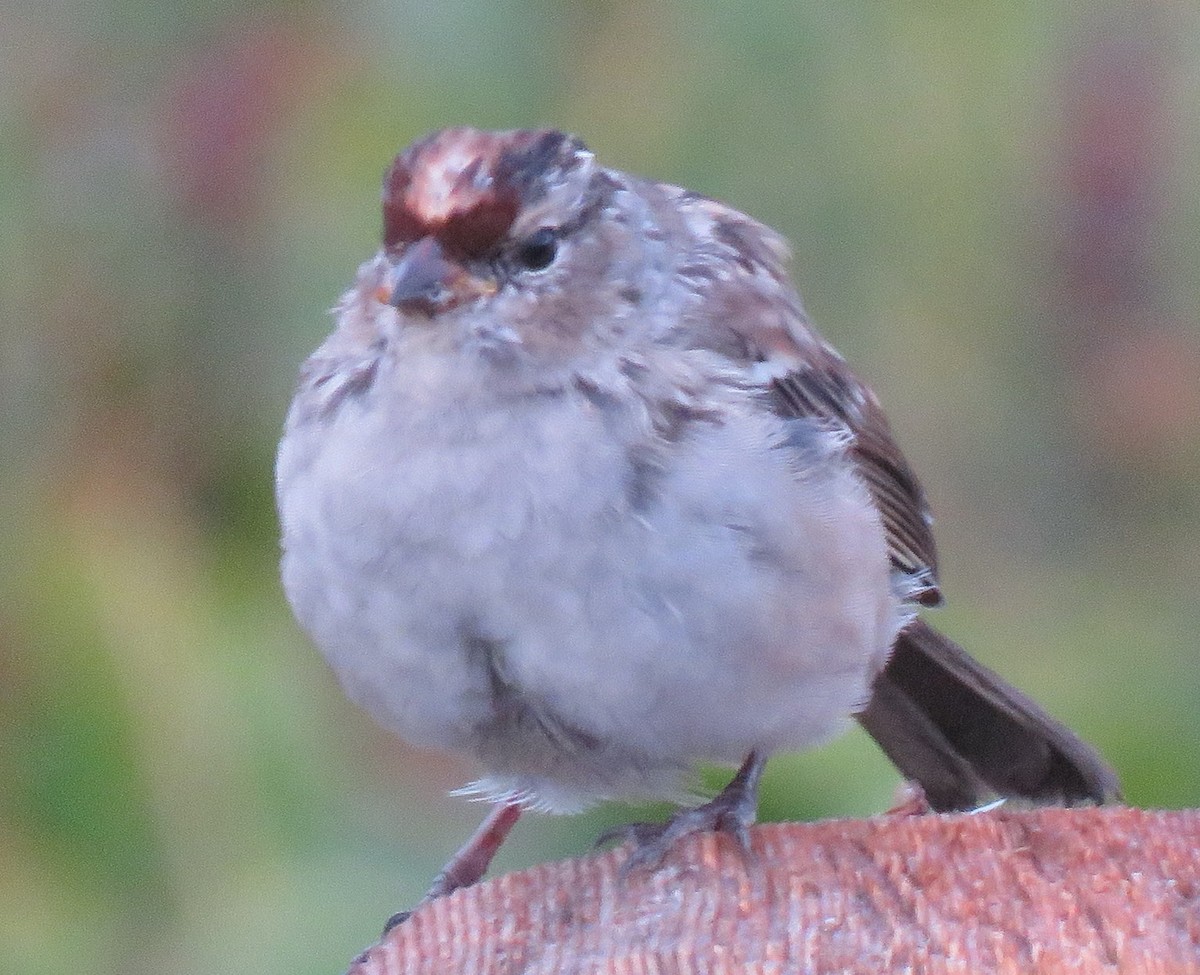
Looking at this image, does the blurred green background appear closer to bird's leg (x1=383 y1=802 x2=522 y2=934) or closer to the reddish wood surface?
bird's leg (x1=383 y1=802 x2=522 y2=934)

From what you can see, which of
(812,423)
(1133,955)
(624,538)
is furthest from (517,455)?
(1133,955)

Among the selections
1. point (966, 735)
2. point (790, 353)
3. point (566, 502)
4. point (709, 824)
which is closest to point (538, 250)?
point (566, 502)

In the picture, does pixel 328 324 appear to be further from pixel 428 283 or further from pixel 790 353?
pixel 428 283

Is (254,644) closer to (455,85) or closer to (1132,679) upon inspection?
(455,85)

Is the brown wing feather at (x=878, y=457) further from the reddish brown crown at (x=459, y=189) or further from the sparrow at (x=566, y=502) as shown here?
the reddish brown crown at (x=459, y=189)

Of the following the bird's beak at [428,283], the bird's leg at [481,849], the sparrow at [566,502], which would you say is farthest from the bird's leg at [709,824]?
the bird's beak at [428,283]
